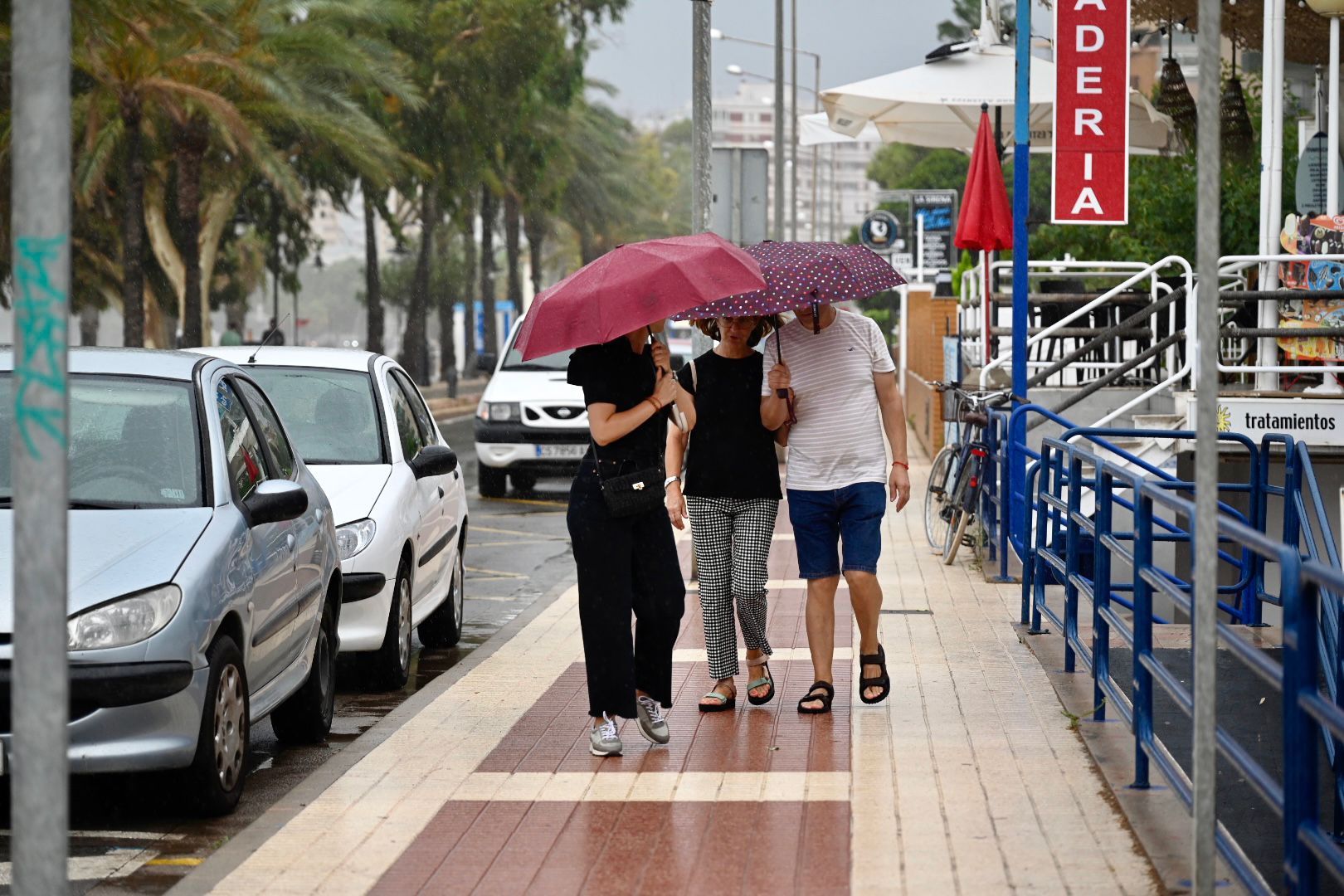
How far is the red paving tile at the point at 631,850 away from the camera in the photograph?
518cm

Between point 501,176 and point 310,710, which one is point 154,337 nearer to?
point 501,176

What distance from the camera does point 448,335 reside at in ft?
173

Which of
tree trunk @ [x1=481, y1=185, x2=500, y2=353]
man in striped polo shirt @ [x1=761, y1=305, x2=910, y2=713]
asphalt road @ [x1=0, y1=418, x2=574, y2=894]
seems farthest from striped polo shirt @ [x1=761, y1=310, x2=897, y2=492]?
tree trunk @ [x1=481, y1=185, x2=500, y2=353]

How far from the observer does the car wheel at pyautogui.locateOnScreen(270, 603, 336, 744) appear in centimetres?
740

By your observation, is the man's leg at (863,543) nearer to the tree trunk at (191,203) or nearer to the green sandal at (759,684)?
the green sandal at (759,684)

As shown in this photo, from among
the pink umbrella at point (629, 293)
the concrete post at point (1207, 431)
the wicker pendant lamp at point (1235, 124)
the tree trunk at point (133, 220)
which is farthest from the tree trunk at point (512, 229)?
the concrete post at point (1207, 431)

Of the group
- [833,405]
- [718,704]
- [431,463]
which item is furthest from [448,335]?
[833,405]

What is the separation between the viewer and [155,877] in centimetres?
539

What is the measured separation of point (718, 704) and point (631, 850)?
2141 millimetres

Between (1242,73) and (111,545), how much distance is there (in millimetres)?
24739

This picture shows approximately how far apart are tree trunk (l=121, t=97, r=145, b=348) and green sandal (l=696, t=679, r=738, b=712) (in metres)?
23.6

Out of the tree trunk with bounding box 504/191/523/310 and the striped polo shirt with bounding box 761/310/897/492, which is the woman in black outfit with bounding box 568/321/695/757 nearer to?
the striped polo shirt with bounding box 761/310/897/492

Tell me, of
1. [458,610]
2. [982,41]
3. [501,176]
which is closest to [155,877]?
[458,610]

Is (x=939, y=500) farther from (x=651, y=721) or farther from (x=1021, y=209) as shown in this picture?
(x=651, y=721)
